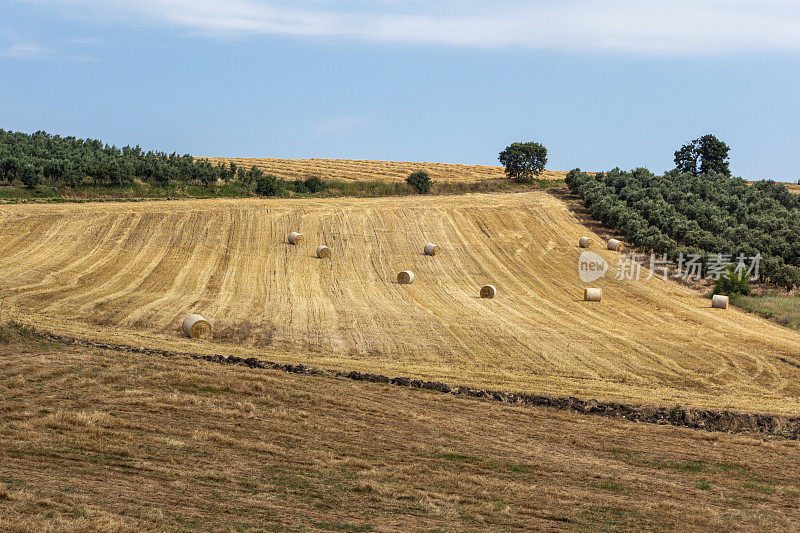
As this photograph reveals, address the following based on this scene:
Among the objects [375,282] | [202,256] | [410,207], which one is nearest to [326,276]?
[375,282]

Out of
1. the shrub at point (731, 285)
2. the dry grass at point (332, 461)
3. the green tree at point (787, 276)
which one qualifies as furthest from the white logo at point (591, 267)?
the dry grass at point (332, 461)

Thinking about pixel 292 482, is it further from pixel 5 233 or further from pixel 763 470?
pixel 5 233

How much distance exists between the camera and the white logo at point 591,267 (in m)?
49.3

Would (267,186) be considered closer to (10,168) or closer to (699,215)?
(10,168)

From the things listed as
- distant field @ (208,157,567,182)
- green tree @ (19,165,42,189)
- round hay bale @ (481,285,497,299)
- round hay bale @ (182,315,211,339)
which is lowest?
round hay bale @ (182,315,211,339)

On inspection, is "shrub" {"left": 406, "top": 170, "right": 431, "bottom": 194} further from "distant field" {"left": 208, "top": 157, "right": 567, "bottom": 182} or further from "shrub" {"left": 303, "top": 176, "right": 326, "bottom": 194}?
"shrub" {"left": 303, "top": 176, "right": 326, "bottom": 194}

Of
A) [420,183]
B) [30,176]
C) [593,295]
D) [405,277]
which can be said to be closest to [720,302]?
[593,295]

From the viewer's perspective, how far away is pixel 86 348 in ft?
80.8

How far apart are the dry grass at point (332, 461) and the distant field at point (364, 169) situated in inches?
2431

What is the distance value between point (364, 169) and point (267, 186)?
915 inches

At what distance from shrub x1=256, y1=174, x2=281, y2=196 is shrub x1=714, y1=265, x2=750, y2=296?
3981cm

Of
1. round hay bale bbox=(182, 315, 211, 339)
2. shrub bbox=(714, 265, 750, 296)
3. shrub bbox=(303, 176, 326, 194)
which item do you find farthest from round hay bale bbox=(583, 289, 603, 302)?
shrub bbox=(303, 176, 326, 194)

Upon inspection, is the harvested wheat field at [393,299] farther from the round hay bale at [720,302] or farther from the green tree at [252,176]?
the green tree at [252,176]

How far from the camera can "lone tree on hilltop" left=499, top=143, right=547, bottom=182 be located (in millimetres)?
84312
